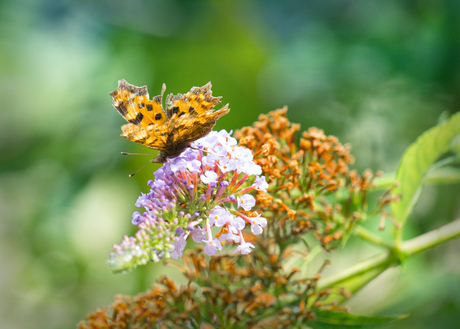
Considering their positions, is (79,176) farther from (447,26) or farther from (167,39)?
(447,26)

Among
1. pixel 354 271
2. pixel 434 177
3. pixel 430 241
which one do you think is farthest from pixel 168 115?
pixel 434 177

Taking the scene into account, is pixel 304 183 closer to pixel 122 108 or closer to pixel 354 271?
pixel 354 271

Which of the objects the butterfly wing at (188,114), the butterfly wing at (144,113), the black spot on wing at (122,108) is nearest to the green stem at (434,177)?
the butterfly wing at (188,114)

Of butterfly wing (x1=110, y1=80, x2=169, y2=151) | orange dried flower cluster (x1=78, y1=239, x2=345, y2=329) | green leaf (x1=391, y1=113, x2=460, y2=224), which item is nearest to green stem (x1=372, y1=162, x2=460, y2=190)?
green leaf (x1=391, y1=113, x2=460, y2=224)

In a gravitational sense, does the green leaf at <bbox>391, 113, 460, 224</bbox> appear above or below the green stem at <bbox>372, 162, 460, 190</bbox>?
below

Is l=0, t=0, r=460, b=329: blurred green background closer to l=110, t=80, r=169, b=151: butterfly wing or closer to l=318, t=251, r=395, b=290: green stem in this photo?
l=318, t=251, r=395, b=290: green stem

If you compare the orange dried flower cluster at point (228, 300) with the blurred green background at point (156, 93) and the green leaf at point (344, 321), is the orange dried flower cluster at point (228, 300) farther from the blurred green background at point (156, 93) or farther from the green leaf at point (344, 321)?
the blurred green background at point (156, 93)

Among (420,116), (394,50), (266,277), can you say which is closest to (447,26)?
(394,50)
